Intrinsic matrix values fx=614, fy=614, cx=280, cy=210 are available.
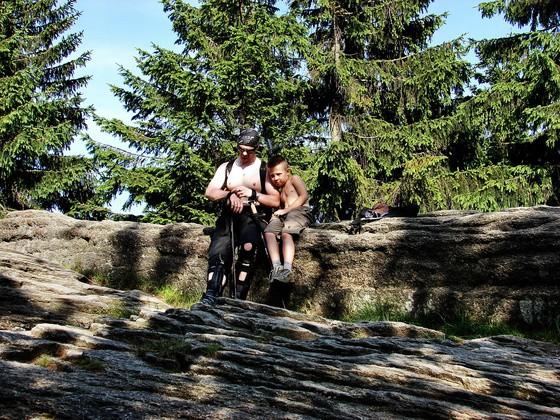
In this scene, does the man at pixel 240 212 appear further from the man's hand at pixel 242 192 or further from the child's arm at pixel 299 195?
the child's arm at pixel 299 195

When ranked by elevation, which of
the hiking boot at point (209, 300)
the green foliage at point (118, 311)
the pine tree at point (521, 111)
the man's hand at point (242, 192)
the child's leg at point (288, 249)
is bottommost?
the green foliage at point (118, 311)

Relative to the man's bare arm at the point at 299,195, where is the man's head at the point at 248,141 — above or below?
above

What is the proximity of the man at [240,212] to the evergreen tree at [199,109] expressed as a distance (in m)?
7.31

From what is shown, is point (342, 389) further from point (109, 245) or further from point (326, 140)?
point (326, 140)

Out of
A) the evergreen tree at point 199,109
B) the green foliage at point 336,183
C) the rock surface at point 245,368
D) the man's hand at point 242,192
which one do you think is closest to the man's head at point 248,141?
the man's hand at point 242,192

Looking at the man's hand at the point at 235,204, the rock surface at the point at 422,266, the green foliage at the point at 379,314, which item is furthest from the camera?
the green foliage at the point at 379,314

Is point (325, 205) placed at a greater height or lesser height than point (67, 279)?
greater

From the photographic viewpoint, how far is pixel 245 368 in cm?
394

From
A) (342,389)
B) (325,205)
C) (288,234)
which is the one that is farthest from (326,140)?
(342,389)

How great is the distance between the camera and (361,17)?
1995 centimetres

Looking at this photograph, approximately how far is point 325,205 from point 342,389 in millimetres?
13484

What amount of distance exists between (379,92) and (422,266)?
1289cm

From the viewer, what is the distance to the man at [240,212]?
7.00m

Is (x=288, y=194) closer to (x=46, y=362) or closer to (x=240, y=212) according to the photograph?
(x=240, y=212)
